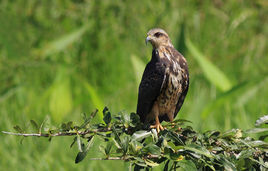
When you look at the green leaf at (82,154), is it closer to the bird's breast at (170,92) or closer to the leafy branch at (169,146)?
the leafy branch at (169,146)

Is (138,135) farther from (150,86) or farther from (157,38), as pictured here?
(157,38)

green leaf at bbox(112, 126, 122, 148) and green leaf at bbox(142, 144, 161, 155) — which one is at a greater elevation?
green leaf at bbox(112, 126, 122, 148)

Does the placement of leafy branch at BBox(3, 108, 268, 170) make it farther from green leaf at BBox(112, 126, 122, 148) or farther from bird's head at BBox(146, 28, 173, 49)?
bird's head at BBox(146, 28, 173, 49)

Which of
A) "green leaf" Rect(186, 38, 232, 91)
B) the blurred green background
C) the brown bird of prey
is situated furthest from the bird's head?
the blurred green background

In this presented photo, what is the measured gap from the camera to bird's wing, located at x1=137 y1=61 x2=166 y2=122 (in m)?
→ 3.27

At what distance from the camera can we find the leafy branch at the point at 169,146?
2.13 metres

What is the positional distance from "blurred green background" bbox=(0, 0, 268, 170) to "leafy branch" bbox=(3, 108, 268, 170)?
2.32 metres

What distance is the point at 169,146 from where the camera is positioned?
2195mm

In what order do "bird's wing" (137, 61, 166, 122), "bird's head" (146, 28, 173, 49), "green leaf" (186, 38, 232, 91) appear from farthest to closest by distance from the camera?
"green leaf" (186, 38, 232, 91), "bird's head" (146, 28, 173, 49), "bird's wing" (137, 61, 166, 122)

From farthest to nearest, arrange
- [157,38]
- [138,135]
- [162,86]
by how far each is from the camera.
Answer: [157,38] < [162,86] < [138,135]

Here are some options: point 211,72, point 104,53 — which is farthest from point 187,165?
point 104,53

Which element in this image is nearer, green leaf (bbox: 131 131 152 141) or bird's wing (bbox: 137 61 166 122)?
green leaf (bbox: 131 131 152 141)

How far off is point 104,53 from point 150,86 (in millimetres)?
2831

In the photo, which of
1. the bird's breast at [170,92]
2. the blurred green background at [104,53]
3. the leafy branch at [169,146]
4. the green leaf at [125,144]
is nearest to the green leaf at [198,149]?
the leafy branch at [169,146]
